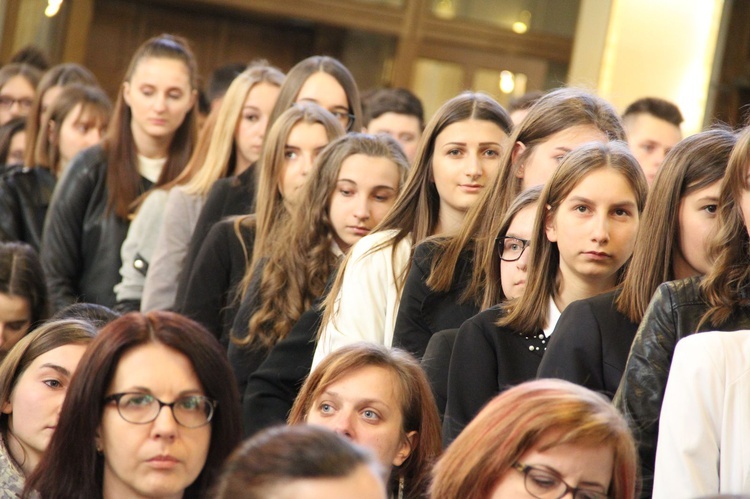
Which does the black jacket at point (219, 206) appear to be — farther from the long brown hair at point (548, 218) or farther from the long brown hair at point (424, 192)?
the long brown hair at point (548, 218)

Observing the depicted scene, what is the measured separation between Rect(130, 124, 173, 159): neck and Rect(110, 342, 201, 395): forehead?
2.60 meters

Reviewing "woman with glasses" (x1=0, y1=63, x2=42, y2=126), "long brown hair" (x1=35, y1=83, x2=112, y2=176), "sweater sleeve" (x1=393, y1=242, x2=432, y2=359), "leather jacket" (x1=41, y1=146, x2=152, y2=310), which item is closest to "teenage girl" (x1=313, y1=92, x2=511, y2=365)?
"sweater sleeve" (x1=393, y1=242, x2=432, y2=359)

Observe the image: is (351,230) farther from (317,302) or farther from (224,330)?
(224,330)

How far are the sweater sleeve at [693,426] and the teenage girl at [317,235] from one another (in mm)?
1582

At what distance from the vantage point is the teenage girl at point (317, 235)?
143 inches

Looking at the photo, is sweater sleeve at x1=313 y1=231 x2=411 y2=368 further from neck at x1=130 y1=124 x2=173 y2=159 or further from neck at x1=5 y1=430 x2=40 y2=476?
neck at x1=130 y1=124 x2=173 y2=159

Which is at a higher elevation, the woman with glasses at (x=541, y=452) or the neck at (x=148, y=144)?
the neck at (x=148, y=144)

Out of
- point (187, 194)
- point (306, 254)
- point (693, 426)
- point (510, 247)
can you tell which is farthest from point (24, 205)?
point (693, 426)

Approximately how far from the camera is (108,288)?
454 cm

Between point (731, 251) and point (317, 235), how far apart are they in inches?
58.7

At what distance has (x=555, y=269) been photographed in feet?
9.52

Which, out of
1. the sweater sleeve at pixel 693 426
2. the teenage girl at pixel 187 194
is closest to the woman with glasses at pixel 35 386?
the sweater sleeve at pixel 693 426

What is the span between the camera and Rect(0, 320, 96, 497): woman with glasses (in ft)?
8.82

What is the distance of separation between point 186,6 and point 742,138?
7.97 meters
